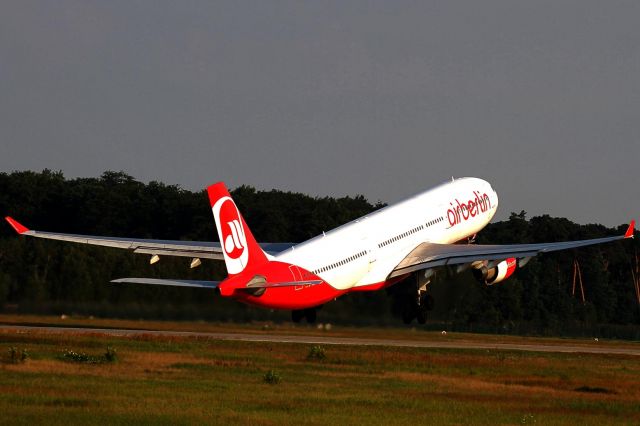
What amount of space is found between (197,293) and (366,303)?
8.33 m

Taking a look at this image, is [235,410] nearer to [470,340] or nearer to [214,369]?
[214,369]

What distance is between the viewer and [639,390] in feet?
153

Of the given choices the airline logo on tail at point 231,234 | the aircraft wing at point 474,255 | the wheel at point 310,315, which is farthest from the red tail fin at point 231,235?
the aircraft wing at point 474,255

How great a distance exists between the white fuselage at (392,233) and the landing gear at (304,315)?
3340 mm

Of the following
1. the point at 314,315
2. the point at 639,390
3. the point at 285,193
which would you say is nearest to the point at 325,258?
the point at 314,315

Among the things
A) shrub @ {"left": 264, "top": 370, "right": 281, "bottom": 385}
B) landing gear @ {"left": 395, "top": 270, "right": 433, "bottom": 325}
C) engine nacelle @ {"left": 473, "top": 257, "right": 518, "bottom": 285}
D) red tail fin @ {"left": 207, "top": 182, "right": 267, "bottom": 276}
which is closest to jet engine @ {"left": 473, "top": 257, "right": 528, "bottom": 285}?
engine nacelle @ {"left": 473, "top": 257, "right": 518, "bottom": 285}

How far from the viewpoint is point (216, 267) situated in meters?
68.7

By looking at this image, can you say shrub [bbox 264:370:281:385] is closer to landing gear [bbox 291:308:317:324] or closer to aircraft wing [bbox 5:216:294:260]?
aircraft wing [bbox 5:216:294:260]

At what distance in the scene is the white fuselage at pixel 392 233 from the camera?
5816cm

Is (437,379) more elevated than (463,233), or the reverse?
(463,233)

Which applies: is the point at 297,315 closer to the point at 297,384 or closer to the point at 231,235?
the point at 231,235

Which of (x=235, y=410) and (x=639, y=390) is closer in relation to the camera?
(x=235, y=410)

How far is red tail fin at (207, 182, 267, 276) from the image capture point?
2008 inches

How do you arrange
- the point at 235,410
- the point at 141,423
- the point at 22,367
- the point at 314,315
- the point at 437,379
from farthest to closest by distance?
the point at 314,315 < the point at 437,379 < the point at 22,367 < the point at 235,410 < the point at 141,423
